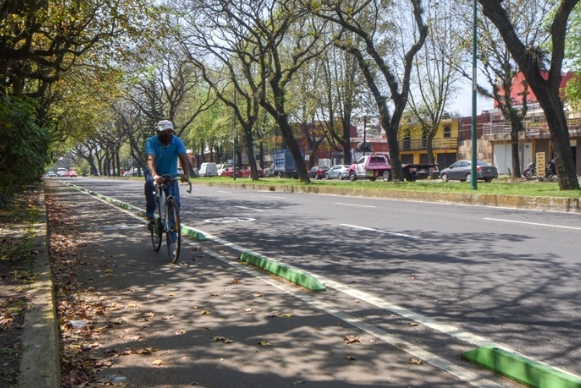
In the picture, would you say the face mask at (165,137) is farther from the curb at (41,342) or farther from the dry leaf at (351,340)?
the dry leaf at (351,340)

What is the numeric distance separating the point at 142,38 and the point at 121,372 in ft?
54.5

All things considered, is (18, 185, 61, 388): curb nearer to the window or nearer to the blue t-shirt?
the blue t-shirt

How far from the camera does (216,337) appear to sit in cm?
462

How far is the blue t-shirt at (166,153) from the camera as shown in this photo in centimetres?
803

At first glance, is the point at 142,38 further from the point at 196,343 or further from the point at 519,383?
the point at 519,383

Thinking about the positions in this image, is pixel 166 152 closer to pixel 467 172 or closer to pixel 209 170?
pixel 467 172

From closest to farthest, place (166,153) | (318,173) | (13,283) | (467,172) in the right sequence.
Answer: (13,283) < (166,153) < (467,172) < (318,173)

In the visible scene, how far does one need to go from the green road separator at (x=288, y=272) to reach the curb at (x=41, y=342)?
240 centimetres

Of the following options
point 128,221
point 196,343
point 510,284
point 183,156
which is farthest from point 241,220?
point 196,343

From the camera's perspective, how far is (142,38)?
19031 mm

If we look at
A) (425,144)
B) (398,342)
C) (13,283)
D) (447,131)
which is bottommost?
(398,342)

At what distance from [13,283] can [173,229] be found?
2263 mm

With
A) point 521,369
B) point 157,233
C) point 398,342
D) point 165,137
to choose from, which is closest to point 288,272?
point 398,342

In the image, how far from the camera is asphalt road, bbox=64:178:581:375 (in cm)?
458
